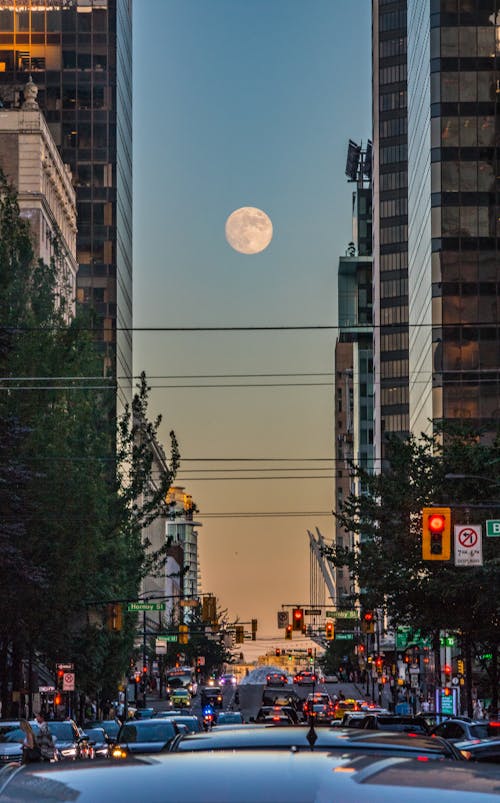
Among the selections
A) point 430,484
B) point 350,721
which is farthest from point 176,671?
point 350,721

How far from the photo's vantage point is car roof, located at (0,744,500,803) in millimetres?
3969

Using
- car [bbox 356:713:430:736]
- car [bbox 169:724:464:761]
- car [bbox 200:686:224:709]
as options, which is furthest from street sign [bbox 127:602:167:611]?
car [bbox 169:724:464:761]

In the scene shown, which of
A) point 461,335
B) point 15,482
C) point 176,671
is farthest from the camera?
point 176,671

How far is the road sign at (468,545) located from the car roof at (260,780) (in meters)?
41.7

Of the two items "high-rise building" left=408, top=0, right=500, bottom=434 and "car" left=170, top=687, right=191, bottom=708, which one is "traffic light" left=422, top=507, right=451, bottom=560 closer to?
"high-rise building" left=408, top=0, right=500, bottom=434

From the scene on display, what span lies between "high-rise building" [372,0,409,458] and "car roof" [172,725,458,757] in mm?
160485

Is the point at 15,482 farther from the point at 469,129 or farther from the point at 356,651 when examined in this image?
the point at 356,651

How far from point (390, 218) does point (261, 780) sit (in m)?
173

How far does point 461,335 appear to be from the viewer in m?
103

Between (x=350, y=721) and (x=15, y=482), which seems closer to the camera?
(x=350, y=721)

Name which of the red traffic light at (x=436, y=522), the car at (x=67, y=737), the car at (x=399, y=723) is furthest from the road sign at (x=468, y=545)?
the car at (x=399, y=723)

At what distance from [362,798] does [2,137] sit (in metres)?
108

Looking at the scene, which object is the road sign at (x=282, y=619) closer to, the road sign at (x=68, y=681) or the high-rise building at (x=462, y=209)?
the high-rise building at (x=462, y=209)

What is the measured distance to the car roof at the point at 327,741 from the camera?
7012 millimetres
